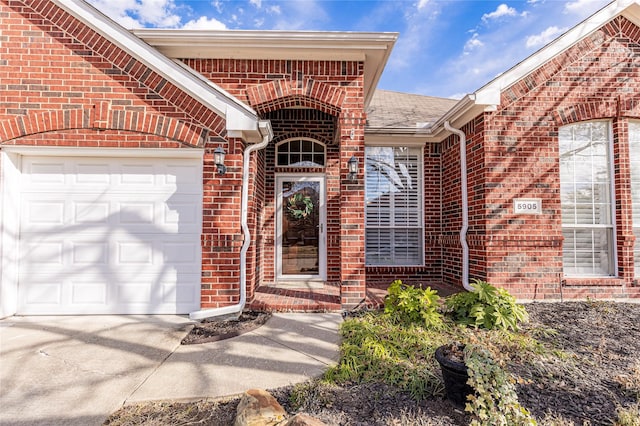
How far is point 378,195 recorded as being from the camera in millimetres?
6762

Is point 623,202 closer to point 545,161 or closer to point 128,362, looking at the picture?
point 545,161

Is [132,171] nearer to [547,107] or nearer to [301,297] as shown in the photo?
[301,297]

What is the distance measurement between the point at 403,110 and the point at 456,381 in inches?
270

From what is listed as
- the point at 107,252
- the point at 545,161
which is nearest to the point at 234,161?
the point at 107,252

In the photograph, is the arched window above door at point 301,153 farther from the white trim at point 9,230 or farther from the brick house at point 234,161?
the white trim at point 9,230

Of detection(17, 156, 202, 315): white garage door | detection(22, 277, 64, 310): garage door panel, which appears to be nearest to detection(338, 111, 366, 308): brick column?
detection(17, 156, 202, 315): white garage door

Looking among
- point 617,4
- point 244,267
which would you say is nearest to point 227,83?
point 244,267

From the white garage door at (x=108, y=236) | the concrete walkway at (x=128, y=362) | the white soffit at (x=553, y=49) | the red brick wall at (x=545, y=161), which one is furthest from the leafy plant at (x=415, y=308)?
the white soffit at (x=553, y=49)

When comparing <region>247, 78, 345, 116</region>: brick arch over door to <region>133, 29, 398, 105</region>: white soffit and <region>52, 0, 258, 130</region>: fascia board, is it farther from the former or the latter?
<region>52, 0, 258, 130</region>: fascia board

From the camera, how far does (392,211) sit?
6.77m

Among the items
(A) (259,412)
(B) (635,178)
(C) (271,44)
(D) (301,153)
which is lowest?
(A) (259,412)

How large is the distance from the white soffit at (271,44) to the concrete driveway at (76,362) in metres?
4.16

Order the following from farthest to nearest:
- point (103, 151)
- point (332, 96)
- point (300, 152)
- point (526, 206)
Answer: point (300, 152) < point (526, 206) < point (332, 96) < point (103, 151)

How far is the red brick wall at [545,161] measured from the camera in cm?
493
